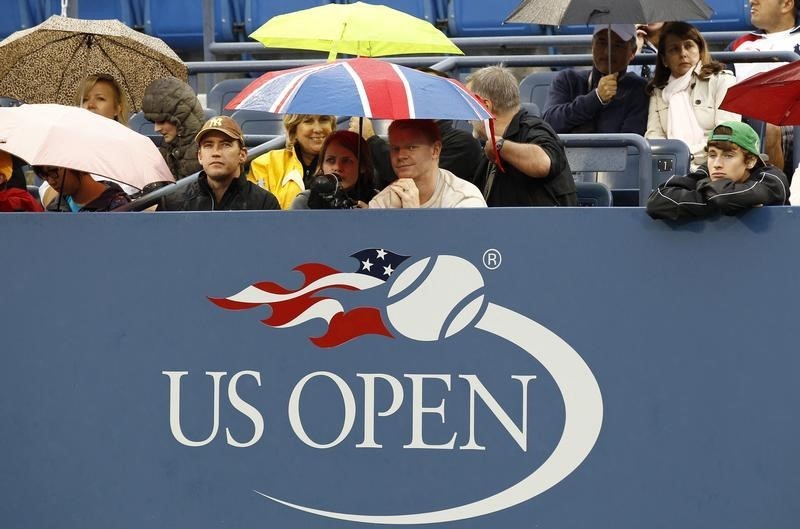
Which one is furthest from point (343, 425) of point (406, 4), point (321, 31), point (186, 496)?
point (406, 4)

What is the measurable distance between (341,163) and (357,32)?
39.8 inches

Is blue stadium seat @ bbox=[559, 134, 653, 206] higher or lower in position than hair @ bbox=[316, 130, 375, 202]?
lower

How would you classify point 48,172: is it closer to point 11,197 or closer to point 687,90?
point 11,197

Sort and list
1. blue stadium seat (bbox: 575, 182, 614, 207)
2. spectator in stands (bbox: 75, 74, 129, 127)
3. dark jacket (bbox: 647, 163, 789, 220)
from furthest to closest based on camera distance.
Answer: spectator in stands (bbox: 75, 74, 129, 127) → blue stadium seat (bbox: 575, 182, 614, 207) → dark jacket (bbox: 647, 163, 789, 220)

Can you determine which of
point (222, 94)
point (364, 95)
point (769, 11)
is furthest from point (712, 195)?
point (222, 94)

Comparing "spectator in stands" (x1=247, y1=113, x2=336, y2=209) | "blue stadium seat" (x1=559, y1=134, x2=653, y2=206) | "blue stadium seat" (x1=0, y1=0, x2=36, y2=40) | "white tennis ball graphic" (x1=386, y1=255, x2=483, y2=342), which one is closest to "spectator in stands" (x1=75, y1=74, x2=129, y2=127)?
"spectator in stands" (x1=247, y1=113, x2=336, y2=209)

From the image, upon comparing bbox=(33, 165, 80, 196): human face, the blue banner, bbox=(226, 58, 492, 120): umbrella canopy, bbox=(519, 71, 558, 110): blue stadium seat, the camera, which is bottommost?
the blue banner

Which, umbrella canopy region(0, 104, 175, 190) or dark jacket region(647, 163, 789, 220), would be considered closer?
dark jacket region(647, 163, 789, 220)

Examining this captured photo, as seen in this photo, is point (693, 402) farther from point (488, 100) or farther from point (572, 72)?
point (572, 72)

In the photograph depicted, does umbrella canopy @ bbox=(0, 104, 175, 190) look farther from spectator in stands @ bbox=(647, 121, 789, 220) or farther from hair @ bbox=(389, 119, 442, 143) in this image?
spectator in stands @ bbox=(647, 121, 789, 220)

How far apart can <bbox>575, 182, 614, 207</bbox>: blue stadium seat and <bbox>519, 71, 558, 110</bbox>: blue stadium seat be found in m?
2.47

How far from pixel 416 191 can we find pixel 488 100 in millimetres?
725

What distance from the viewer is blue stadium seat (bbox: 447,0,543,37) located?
11.6 metres

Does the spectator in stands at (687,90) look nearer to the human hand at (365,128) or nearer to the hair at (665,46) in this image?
the hair at (665,46)
